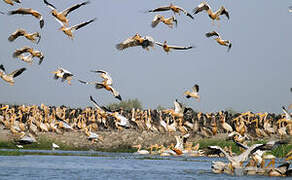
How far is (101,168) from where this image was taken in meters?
27.0

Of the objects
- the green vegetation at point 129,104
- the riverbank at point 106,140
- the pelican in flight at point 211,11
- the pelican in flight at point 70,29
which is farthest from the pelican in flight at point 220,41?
the green vegetation at point 129,104

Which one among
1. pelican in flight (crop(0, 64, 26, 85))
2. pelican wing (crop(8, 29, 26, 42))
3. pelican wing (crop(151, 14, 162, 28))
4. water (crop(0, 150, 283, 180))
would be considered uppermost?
pelican wing (crop(151, 14, 162, 28))

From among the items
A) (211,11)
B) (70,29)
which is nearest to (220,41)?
(211,11)

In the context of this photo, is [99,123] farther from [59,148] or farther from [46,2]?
[46,2]

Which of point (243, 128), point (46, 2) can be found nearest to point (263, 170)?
point (46, 2)

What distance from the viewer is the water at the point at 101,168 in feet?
78.3

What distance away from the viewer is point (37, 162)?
29.0 m

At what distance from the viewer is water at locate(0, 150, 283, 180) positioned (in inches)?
940

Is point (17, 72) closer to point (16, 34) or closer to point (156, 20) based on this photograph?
point (16, 34)

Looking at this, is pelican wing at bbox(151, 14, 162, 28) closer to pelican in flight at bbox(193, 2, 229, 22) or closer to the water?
pelican in flight at bbox(193, 2, 229, 22)

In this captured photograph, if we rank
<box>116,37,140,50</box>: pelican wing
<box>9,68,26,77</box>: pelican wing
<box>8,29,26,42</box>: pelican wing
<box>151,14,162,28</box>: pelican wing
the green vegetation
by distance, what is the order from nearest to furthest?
<box>116,37,140,50</box>: pelican wing < <box>8,29,26,42</box>: pelican wing < <box>151,14,162,28</box>: pelican wing < <box>9,68,26,77</box>: pelican wing < the green vegetation

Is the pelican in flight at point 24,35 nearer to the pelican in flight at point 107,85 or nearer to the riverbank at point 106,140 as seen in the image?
the pelican in flight at point 107,85

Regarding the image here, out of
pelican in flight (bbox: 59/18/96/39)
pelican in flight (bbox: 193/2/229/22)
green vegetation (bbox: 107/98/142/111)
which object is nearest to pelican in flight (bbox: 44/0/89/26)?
pelican in flight (bbox: 59/18/96/39)

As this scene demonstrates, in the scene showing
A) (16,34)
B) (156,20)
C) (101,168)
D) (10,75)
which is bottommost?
(101,168)
